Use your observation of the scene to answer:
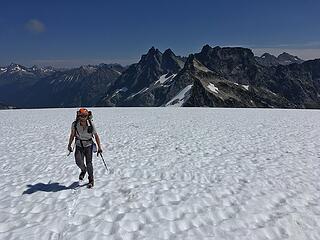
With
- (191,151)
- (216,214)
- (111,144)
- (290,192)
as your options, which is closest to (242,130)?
(191,151)

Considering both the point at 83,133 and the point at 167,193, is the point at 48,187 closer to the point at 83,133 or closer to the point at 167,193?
the point at 83,133

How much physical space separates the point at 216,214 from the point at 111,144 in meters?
11.9

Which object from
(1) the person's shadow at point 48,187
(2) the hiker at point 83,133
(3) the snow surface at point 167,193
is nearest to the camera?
(3) the snow surface at point 167,193

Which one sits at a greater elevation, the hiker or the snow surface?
the hiker

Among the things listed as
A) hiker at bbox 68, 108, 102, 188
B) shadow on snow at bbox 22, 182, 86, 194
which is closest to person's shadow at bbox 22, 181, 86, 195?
shadow on snow at bbox 22, 182, 86, 194

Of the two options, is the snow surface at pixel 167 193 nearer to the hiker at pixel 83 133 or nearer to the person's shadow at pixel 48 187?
the person's shadow at pixel 48 187

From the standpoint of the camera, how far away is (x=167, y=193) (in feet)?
35.2

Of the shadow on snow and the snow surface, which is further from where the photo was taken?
the shadow on snow

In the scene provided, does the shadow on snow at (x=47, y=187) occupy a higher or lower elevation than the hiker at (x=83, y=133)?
lower

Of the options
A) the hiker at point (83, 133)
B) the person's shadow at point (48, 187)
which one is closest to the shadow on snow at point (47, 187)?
the person's shadow at point (48, 187)

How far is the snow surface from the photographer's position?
823 centimetres

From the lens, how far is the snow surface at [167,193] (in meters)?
8.23

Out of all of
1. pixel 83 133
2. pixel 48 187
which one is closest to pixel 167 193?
pixel 83 133

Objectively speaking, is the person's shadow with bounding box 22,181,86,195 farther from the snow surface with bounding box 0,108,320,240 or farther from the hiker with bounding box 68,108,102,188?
the hiker with bounding box 68,108,102,188
